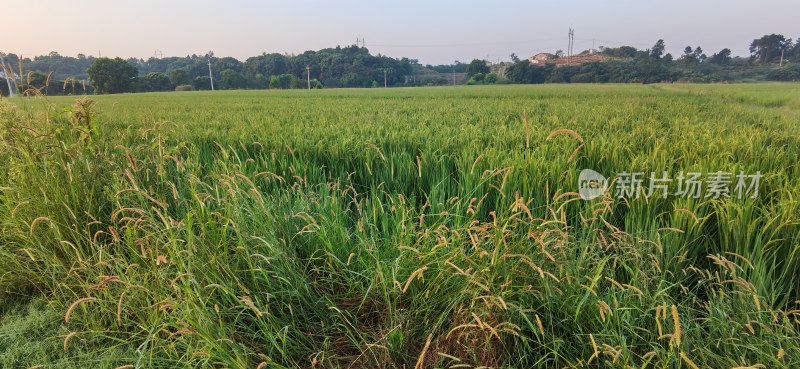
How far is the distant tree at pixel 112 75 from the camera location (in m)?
48.2

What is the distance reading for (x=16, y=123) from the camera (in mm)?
2836

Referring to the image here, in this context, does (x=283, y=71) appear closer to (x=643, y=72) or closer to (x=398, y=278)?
(x=643, y=72)

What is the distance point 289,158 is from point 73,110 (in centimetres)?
152

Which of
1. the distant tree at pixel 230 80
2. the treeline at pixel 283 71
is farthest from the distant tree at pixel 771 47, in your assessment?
the distant tree at pixel 230 80

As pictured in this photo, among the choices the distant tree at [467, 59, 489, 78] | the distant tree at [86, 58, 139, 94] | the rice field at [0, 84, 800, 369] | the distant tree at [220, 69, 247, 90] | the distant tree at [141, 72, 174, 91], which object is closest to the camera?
the rice field at [0, 84, 800, 369]

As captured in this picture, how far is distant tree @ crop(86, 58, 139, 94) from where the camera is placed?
48219 mm

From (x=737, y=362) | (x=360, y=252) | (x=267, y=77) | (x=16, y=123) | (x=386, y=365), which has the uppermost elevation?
(x=267, y=77)

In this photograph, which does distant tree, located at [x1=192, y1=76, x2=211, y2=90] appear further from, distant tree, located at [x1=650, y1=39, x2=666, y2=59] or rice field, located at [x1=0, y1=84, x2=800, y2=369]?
distant tree, located at [x1=650, y1=39, x2=666, y2=59]

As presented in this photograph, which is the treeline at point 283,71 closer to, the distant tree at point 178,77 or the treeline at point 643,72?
the distant tree at point 178,77

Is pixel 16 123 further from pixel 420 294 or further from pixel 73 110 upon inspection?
pixel 420 294

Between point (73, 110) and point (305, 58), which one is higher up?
point (305, 58)

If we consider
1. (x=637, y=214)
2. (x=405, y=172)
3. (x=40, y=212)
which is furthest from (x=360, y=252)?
(x=40, y=212)

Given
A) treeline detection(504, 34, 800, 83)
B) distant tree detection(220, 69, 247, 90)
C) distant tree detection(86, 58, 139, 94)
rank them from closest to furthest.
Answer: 1. distant tree detection(86, 58, 139, 94)
2. treeline detection(504, 34, 800, 83)
3. distant tree detection(220, 69, 247, 90)

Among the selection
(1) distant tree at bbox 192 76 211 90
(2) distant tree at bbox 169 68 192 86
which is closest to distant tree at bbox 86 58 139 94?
(2) distant tree at bbox 169 68 192 86
